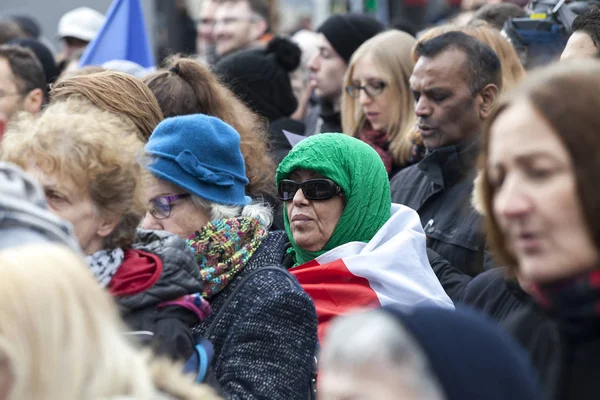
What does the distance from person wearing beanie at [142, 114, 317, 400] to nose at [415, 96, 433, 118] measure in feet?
4.07

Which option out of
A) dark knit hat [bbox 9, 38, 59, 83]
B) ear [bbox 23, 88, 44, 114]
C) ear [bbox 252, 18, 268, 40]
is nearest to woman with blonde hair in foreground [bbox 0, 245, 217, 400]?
ear [bbox 23, 88, 44, 114]

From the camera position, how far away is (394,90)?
5.95 metres

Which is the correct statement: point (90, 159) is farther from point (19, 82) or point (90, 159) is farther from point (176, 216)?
point (19, 82)

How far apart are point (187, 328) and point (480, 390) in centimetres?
142

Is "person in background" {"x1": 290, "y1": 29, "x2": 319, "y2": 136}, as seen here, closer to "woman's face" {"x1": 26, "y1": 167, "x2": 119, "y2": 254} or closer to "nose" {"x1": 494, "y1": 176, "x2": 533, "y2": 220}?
"woman's face" {"x1": 26, "y1": 167, "x2": 119, "y2": 254}

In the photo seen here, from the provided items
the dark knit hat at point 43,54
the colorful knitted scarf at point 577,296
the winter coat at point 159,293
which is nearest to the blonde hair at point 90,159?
the winter coat at point 159,293

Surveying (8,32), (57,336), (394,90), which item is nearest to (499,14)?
(394,90)

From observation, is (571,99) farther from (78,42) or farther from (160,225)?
(78,42)

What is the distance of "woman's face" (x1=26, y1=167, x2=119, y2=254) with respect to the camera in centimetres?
305

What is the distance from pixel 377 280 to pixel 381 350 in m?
2.21

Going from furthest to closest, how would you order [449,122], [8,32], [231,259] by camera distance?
[8,32] → [449,122] → [231,259]

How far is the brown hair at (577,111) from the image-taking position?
2.02m

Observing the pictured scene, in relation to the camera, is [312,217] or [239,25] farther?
[239,25]

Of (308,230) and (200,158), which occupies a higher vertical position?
(200,158)
